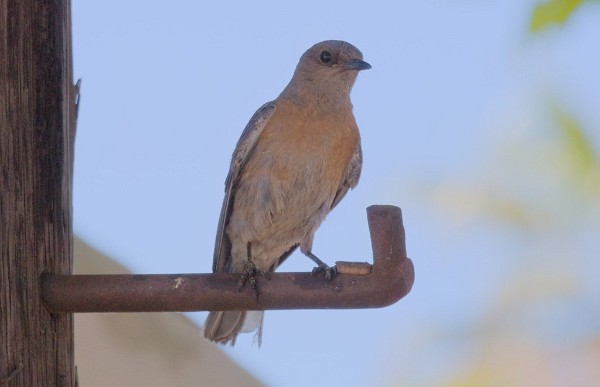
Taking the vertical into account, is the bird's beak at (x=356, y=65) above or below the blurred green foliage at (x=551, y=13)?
above

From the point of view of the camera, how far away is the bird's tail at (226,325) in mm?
5207

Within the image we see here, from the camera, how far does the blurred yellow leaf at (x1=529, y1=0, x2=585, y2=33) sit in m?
2.33

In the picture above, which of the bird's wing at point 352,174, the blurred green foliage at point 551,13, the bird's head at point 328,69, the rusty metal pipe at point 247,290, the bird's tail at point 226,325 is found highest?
the bird's head at point 328,69

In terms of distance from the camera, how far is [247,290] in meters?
3.28

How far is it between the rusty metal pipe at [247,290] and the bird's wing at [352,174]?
8.47 feet

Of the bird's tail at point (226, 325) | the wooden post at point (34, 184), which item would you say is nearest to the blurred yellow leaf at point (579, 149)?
the wooden post at point (34, 184)

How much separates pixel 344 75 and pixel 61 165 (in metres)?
3.21

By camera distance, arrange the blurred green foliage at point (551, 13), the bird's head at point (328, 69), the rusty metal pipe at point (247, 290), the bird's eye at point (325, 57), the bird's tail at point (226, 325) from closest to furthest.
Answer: the blurred green foliage at point (551, 13)
the rusty metal pipe at point (247, 290)
the bird's tail at point (226, 325)
the bird's head at point (328, 69)
the bird's eye at point (325, 57)

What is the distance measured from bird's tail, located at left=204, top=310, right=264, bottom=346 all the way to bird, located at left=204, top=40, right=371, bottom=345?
110mm

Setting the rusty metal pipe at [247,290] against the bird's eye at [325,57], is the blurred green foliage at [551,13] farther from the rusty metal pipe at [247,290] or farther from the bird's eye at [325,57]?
the bird's eye at [325,57]

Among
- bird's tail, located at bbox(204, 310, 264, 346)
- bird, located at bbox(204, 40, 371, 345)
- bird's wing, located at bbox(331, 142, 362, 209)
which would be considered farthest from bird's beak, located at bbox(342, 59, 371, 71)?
bird's tail, located at bbox(204, 310, 264, 346)

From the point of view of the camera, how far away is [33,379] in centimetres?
311

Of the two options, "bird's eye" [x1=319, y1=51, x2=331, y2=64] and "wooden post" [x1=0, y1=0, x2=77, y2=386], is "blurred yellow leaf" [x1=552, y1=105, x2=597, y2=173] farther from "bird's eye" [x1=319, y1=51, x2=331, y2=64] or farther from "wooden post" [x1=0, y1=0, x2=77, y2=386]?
"bird's eye" [x1=319, y1=51, x2=331, y2=64]

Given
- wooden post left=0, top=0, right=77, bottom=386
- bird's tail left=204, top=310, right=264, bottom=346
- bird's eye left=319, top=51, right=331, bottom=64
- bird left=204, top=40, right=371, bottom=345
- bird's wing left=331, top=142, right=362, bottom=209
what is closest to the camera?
wooden post left=0, top=0, right=77, bottom=386
